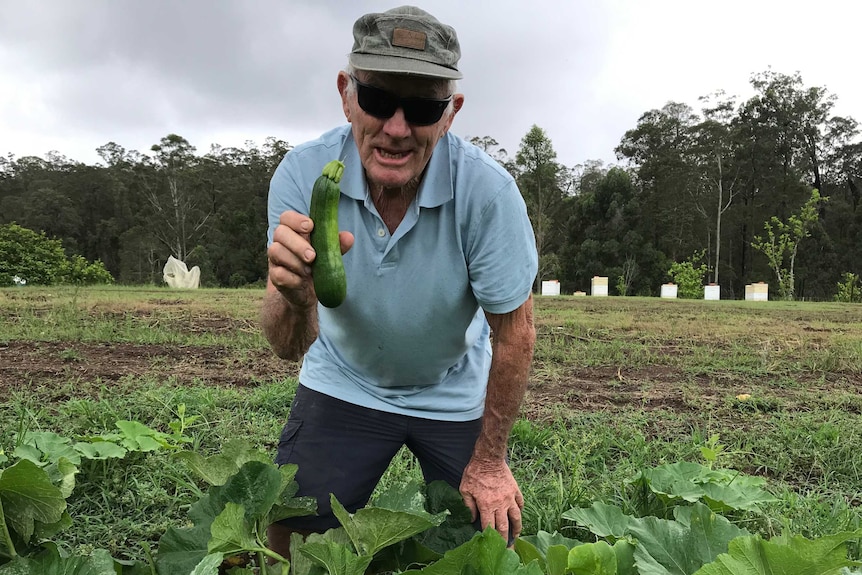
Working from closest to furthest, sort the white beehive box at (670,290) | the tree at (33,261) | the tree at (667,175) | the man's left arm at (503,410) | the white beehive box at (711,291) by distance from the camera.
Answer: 1. the man's left arm at (503,410)
2. the tree at (33,261)
3. the white beehive box at (711,291)
4. the white beehive box at (670,290)
5. the tree at (667,175)

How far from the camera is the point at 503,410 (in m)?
2.26

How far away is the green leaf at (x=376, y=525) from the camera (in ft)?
3.22

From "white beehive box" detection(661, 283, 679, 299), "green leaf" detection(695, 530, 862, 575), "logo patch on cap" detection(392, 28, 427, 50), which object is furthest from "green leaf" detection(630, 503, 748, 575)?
"white beehive box" detection(661, 283, 679, 299)

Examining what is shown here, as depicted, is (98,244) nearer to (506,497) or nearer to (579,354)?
(579,354)

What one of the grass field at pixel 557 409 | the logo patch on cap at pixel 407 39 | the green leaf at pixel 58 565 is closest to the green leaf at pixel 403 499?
the green leaf at pixel 58 565

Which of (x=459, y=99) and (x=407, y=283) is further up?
(x=459, y=99)

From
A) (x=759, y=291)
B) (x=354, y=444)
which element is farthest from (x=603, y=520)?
(x=759, y=291)

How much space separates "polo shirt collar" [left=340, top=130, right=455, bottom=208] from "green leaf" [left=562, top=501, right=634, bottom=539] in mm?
1086

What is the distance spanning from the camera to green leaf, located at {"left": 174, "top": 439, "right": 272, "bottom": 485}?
1.16 m

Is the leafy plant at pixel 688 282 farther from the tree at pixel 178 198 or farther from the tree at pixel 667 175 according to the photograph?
the tree at pixel 178 198

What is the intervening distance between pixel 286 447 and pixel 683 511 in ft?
5.40

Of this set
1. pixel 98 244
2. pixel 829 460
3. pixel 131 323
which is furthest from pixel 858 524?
pixel 98 244

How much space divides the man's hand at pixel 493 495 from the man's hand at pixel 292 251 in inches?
34.3

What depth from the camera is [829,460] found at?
3838mm
